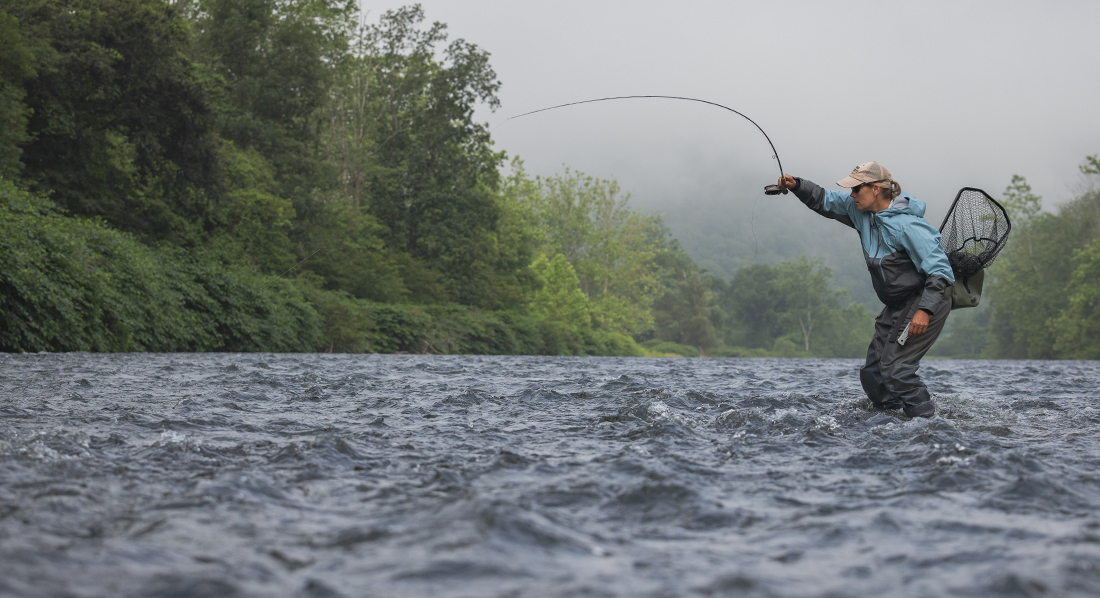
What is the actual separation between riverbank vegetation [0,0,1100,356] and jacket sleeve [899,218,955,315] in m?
15.7

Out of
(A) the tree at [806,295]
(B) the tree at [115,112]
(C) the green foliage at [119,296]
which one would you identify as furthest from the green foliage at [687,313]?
(B) the tree at [115,112]

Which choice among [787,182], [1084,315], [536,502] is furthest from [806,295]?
[536,502]

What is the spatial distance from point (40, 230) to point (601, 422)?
15476 mm

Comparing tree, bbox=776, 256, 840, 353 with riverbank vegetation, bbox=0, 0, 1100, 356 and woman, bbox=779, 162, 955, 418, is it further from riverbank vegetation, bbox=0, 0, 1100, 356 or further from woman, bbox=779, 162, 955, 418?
woman, bbox=779, 162, 955, 418

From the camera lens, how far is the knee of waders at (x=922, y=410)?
6.88 meters

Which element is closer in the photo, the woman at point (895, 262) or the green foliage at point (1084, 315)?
the woman at point (895, 262)

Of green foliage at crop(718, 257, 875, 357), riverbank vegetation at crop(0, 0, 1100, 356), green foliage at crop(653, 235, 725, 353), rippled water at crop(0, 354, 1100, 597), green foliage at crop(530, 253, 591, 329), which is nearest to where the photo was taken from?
rippled water at crop(0, 354, 1100, 597)

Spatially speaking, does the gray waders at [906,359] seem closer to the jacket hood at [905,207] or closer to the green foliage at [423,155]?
the jacket hood at [905,207]

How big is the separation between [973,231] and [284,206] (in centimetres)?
3333

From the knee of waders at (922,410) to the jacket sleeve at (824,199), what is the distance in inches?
65.8

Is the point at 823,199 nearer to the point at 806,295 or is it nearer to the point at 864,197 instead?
the point at 864,197

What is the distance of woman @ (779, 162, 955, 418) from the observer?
265 inches

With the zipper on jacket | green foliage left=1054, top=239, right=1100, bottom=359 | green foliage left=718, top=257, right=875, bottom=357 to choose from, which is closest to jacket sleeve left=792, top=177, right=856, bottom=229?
the zipper on jacket

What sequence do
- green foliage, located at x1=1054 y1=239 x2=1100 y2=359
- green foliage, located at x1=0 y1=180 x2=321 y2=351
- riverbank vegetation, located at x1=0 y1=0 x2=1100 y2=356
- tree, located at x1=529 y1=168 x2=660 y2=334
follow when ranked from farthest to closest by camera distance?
tree, located at x1=529 y1=168 x2=660 y2=334, green foliage, located at x1=1054 y1=239 x2=1100 y2=359, riverbank vegetation, located at x1=0 y1=0 x2=1100 y2=356, green foliage, located at x1=0 y1=180 x2=321 y2=351
